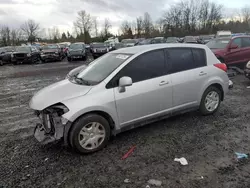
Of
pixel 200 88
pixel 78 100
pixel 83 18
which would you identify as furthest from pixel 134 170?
pixel 83 18

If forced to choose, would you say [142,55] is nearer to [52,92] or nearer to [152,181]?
[52,92]

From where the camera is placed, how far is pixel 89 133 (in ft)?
11.7

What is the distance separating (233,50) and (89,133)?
30.1ft

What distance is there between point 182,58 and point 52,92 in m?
2.73

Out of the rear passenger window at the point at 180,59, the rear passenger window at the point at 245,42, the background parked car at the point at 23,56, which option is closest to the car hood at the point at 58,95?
the rear passenger window at the point at 180,59

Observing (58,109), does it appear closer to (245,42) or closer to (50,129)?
(50,129)

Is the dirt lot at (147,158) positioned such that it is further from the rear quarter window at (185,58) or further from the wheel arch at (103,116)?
the rear quarter window at (185,58)

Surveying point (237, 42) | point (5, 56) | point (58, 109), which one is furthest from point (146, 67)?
point (5, 56)

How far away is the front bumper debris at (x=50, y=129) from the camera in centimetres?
342

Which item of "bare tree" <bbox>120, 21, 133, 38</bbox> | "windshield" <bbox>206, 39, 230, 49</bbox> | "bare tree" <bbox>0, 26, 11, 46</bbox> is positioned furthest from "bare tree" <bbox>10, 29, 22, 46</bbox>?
"windshield" <bbox>206, 39, 230, 49</bbox>

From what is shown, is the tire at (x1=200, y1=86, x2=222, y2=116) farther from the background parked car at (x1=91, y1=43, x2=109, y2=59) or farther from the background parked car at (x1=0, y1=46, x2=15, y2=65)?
the background parked car at (x1=0, y1=46, x2=15, y2=65)

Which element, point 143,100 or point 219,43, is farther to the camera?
point 219,43

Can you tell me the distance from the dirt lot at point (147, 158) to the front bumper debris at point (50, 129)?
29 cm

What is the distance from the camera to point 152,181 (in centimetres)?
286
